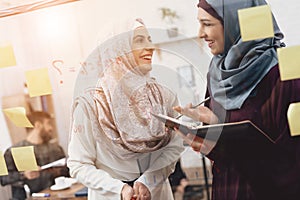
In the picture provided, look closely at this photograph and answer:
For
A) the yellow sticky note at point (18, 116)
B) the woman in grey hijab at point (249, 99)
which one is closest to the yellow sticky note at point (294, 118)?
the woman in grey hijab at point (249, 99)

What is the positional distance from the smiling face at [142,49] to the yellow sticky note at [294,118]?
0.30 metres

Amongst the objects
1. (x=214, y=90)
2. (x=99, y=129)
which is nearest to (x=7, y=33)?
(x=99, y=129)

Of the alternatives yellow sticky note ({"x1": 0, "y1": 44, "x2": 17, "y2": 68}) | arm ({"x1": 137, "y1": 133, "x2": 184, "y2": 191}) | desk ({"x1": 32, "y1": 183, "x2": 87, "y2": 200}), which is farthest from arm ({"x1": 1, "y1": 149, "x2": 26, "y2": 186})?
arm ({"x1": 137, "y1": 133, "x2": 184, "y2": 191})

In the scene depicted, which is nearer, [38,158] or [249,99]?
[249,99]

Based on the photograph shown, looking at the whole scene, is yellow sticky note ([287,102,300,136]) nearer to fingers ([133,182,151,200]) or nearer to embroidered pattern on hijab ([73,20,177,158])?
embroidered pattern on hijab ([73,20,177,158])

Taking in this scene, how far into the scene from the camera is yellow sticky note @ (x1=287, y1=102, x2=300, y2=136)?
0.77 meters

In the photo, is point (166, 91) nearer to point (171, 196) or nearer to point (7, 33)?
point (171, 196)

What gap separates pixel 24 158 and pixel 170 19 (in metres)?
0.50

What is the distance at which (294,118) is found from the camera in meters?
0.77

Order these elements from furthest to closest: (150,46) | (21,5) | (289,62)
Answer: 1. (21,5)
2. (150,46)
3. (289,62)

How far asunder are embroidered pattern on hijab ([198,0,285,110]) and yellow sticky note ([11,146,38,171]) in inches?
19.1

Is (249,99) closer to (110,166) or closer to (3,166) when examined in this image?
(110,166)

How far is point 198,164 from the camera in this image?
0.85m

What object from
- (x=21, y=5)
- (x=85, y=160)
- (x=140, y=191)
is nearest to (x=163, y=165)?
(x=140, y=191)
